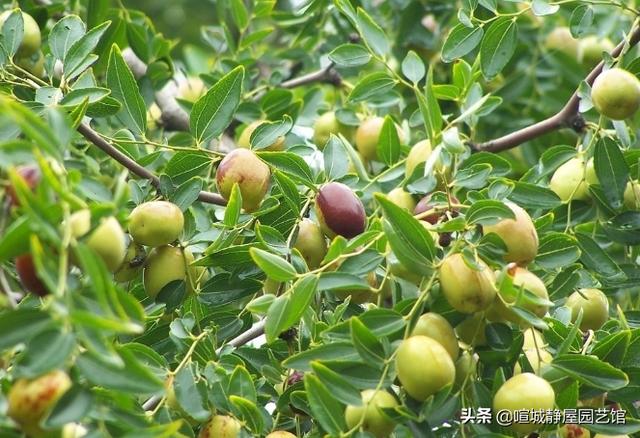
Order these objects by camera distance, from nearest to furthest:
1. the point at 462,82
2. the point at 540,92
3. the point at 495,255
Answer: the point at 495,255
the point at 462,82
the point at 540,92

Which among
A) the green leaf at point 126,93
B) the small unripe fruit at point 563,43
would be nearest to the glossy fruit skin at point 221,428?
the green leaf at point 126,93

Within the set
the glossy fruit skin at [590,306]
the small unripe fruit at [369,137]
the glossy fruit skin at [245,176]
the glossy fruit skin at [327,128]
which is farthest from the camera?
the glossy fruit skin at [327,128]

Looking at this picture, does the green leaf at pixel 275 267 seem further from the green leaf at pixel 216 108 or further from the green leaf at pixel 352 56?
the green leaf at pixel 352 56

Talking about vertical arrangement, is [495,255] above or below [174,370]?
above

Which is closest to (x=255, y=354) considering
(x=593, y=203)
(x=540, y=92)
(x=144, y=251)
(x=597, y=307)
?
(x=144, y=251)

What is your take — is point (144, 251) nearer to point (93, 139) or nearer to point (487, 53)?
point (93, 139)

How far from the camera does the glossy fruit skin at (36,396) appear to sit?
0.97 m

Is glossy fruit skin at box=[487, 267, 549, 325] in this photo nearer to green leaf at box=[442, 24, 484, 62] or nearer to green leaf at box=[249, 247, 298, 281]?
green leaf at box=[249, 247, 298, 281]

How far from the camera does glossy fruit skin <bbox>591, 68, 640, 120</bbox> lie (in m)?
1.55

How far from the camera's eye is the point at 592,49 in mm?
2488

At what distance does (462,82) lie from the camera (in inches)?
68.2

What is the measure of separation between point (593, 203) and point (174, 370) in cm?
82

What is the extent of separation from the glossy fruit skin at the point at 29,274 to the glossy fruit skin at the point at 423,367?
1.41 ft

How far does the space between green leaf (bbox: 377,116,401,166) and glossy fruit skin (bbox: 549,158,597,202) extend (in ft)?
0.94
